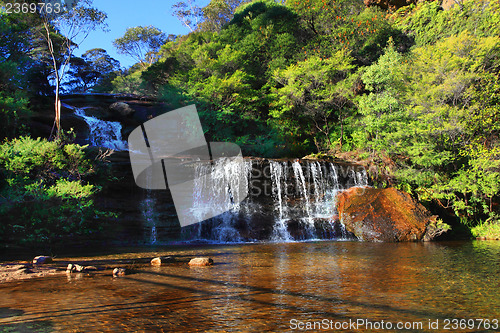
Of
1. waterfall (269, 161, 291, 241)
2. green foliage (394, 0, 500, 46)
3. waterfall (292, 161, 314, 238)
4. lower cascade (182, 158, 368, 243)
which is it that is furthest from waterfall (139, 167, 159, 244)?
green foliage (394, 0, 500, 46)

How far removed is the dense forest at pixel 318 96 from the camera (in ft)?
37.3

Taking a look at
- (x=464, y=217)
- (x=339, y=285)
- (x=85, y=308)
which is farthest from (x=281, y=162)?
(x=85, y=308)

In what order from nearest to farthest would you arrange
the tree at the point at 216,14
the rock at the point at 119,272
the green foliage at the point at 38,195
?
the rock at the point at 119,272 < the green foliage at the point at 38,195 < the tree at the point at 216,14

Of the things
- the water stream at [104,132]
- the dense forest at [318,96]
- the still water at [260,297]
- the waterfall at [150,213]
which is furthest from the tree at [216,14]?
the still water at [260,297]

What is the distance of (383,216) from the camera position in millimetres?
12797

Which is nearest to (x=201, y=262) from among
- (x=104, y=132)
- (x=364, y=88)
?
(x=104, y=132)

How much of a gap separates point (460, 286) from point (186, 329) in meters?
4.36

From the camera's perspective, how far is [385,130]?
16.0 m

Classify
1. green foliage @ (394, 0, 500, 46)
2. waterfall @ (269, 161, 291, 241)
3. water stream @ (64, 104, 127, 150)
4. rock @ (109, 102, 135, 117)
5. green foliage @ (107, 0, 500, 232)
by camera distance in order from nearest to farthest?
green foliage @ (107, 0, 500, 232)
waterfall @ (269, 161, 291, 241)
green foliage @ (394, 0, 500, 46)
water stream @ (64, 104, 127, 150)
rock @ (109, 102, 135, 117)

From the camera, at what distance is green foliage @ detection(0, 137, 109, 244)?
10.3m

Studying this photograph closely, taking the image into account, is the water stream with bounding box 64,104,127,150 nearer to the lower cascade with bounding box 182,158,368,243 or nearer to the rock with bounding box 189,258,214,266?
the lower cascade with bounding box 182,158,368,243

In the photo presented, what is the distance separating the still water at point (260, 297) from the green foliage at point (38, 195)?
4.83 m

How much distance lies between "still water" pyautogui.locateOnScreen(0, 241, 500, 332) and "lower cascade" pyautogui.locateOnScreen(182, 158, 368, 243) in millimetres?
5966

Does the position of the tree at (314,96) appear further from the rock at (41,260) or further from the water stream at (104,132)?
the rock at (41,260)
